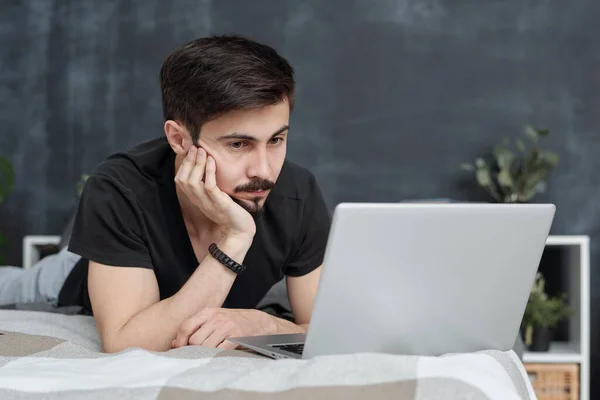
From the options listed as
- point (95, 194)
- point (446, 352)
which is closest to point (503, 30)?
point (95, 194)

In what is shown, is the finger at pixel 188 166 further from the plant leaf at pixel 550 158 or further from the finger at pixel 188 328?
the plant leaf at pixel 550 158

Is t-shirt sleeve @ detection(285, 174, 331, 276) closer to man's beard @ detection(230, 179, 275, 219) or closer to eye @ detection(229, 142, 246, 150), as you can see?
man's beard @ detection(230, 179, 275, 219)

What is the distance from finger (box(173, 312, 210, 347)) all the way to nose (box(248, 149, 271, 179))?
11.4 inches

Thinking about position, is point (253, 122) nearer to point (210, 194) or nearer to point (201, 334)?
point (210, 194)

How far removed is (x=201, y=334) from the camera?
4.37ft

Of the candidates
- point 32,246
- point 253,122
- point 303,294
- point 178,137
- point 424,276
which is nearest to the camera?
point 424,276

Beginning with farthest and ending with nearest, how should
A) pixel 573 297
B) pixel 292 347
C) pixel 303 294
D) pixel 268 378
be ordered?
pixel 573 297, pixel 303 294, pixel 292 347, pixel 268 378

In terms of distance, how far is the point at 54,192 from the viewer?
406 cm

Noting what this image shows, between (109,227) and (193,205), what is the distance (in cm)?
21

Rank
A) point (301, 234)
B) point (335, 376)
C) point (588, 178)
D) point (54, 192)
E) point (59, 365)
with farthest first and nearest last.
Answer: point (54, 192), point (588, 178), point (301, 234), point (59, 365), point (335, 376)

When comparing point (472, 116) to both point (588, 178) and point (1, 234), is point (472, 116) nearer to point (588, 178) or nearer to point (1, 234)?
point (588, 178)

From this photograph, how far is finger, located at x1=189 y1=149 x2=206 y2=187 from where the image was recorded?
61.1 inches

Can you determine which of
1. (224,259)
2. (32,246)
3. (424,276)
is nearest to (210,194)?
(224,259)

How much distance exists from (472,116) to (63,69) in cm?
201
